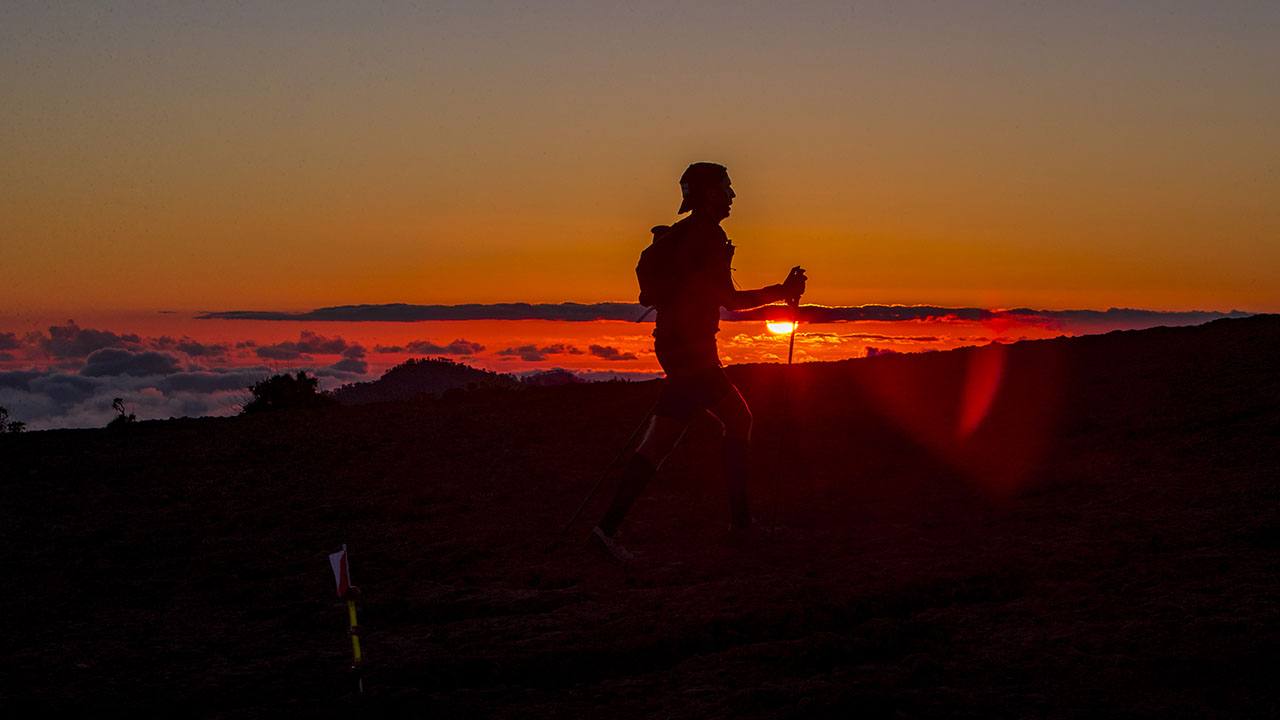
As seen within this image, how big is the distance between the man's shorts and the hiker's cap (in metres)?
0.91

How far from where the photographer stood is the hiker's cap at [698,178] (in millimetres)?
6332

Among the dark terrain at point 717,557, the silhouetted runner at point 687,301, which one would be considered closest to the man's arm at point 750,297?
the silhouetted runner at point 687,301

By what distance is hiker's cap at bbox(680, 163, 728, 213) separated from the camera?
6332mm

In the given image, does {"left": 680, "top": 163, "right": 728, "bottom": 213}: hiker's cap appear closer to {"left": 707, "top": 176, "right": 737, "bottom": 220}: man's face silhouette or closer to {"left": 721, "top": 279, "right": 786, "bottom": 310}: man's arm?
{"left": 707, "top": 176, "right": 737, "bottom": 220}: man's face silhouette

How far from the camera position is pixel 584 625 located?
4953 millimetres

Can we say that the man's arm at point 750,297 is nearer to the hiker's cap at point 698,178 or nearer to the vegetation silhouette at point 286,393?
the hiker's cap at point 698,178

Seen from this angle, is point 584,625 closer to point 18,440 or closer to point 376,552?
point 376,552

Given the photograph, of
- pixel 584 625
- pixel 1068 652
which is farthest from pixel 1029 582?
pixel 584 625

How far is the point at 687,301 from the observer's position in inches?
247

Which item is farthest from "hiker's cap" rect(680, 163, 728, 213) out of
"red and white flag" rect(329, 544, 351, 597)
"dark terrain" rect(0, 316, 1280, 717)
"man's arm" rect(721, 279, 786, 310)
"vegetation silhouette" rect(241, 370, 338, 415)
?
"vegetation silhouette" rect(241, 370, 338, 415)

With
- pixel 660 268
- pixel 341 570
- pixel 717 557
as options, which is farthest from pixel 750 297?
pixel 341 570

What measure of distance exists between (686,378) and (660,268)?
714 millimetres

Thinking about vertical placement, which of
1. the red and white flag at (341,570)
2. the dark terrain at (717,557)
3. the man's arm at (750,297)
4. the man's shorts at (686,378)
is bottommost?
the dark terrain at (717,557)

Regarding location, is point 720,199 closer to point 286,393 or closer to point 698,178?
point 698,178
